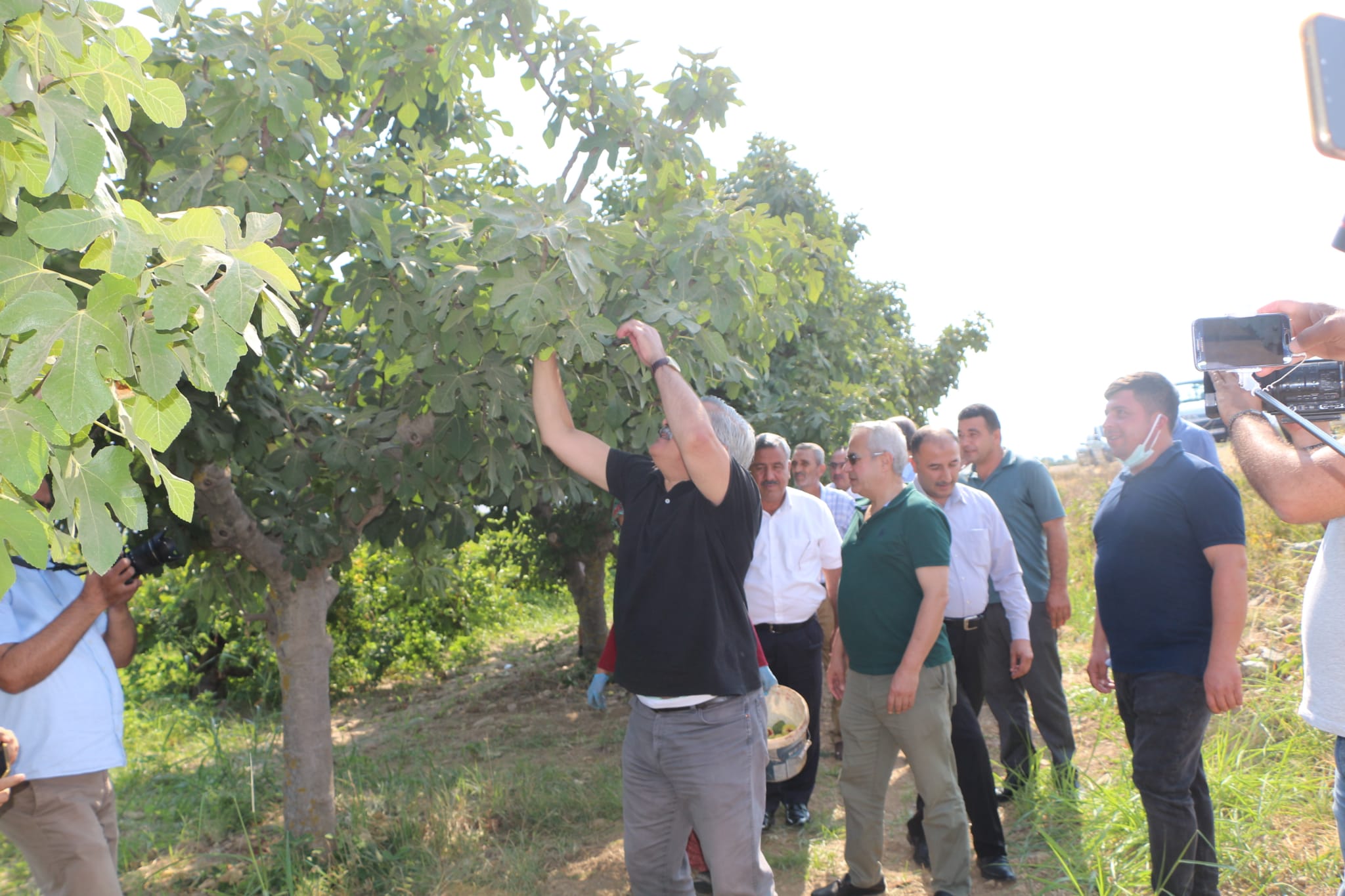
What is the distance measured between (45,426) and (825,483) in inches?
301

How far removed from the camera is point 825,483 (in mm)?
8492

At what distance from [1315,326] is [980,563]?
2245mm

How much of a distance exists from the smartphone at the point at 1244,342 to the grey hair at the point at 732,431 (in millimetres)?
1278

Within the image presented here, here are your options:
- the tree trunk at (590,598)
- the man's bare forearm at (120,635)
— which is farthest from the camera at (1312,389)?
the tree trunk at (590,598)

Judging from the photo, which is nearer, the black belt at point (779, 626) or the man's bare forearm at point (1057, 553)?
the black belt at point (779, 626)

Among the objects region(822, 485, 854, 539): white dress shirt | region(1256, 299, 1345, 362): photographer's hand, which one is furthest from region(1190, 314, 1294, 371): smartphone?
region(822, 485, 854, 539): white dress shirt

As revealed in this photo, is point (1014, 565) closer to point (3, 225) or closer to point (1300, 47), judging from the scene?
point (1300, 47)

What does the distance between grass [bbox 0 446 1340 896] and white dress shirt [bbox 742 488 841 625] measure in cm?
112

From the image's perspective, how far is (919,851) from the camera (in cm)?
423

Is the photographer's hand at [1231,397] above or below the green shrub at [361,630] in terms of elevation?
above

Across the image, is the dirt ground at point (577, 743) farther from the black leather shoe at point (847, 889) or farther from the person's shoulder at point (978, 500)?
the person's shoulder at point (978, 500)

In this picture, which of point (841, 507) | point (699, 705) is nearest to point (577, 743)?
point (841, 507)

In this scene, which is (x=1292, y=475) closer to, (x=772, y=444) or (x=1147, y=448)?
(x=1147, y=448)

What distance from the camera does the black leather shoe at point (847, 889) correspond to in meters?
3.75
